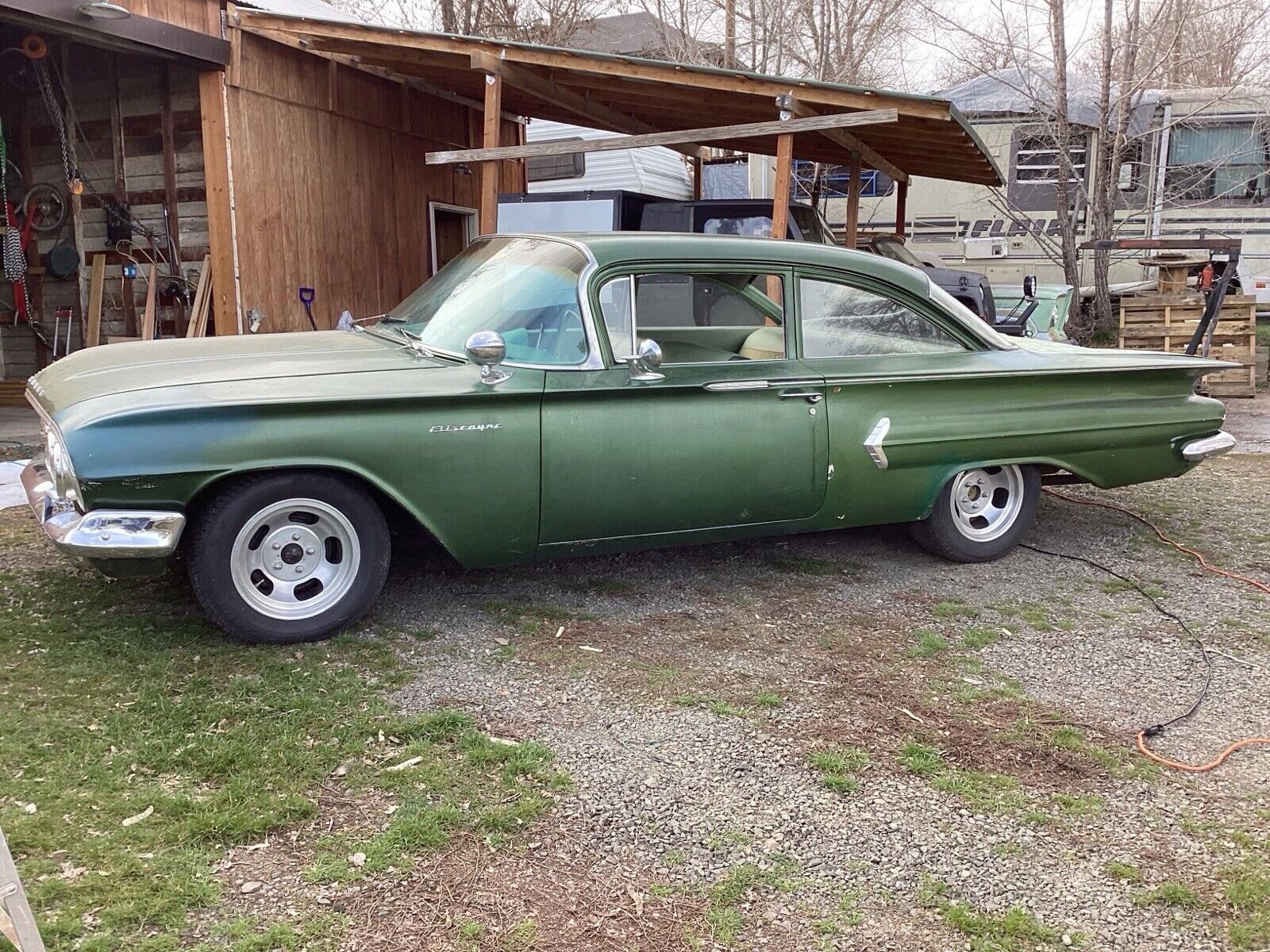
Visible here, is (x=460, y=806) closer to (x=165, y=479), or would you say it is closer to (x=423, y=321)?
(x=165, y=479)

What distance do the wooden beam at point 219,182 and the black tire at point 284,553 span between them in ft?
19.3

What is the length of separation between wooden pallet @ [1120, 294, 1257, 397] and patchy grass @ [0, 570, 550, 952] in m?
10.7

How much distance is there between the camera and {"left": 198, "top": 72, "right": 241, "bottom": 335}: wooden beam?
8977 millimetres

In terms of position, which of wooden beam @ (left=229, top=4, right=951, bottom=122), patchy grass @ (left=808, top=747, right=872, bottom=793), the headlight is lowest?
A: patchy grass @ (left=808, top=747, right=872, bottom=793)

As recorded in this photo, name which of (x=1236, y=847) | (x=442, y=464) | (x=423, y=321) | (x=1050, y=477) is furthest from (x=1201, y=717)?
(x=423, y=321)

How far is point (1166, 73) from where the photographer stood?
15117 mm

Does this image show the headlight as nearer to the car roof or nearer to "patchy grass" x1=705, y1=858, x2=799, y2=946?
A: the car roof

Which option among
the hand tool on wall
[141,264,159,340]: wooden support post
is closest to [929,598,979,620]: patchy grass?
the hand tool on wall

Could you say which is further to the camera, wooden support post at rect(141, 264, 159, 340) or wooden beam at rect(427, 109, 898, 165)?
wooden support post at rect(141, 264, 159, 340)

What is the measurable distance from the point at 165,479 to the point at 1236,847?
11.2 feet

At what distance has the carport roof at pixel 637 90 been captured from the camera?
8250 millimetres

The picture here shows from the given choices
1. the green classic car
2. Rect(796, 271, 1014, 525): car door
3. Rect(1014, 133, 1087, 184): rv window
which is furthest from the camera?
Rect(1014, 133, 1087, 184): rv window

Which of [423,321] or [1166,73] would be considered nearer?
[423,321]

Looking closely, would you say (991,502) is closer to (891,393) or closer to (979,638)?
(891,393)
